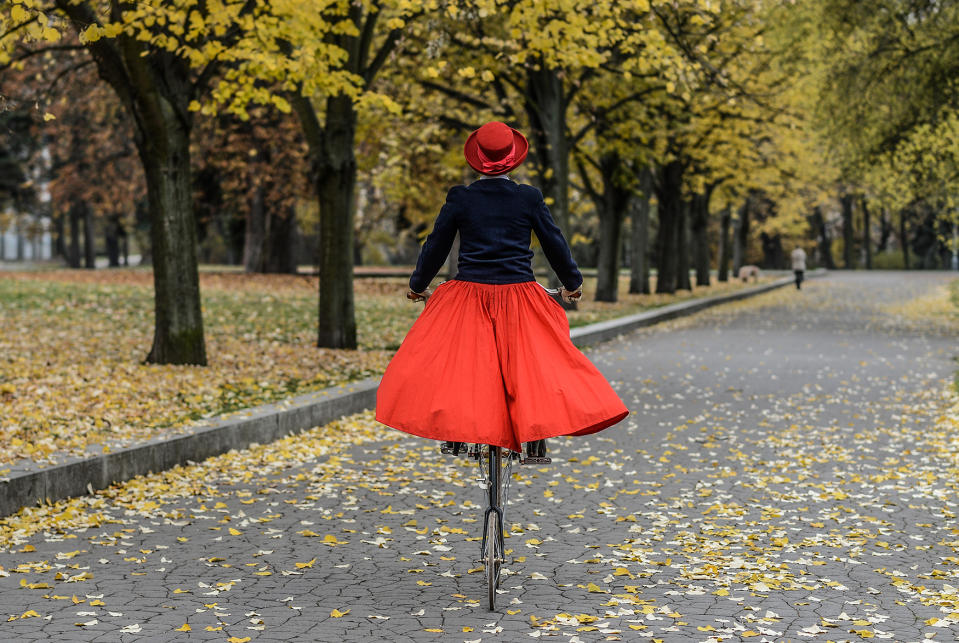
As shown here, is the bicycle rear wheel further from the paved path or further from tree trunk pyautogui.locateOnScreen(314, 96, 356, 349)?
tree trunk pyautogui.locateOnScreen(314, 96, 356, 349)

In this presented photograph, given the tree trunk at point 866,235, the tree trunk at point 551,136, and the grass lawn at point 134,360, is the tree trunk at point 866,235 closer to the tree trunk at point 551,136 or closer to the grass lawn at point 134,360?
the grass lawn at point 134,360

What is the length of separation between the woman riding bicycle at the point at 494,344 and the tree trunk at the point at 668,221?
32.9 metres

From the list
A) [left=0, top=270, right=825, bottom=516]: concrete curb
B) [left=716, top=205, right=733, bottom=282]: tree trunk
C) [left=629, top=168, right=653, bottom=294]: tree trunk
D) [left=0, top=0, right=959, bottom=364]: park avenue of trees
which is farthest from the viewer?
[left=716, top=205, right=733, bottom=282]: tree trunk

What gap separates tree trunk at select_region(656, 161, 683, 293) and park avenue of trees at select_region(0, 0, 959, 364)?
0.08 metres

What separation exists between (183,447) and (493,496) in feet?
13.3

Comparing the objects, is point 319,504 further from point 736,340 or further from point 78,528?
point 736,340

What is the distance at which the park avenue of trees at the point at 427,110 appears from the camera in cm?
1338

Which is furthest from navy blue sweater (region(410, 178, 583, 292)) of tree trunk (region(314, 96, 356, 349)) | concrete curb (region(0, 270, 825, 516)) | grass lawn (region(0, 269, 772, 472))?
tree trunk (region(314, 96, 356, 349))

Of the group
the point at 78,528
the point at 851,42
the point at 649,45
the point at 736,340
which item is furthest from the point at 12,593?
the point at 851,42

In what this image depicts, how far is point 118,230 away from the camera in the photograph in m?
54.2

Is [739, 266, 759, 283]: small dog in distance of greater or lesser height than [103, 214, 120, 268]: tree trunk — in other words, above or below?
below

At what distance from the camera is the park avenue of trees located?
13375 mm

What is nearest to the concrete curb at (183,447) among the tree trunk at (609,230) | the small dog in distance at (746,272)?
the tree trunk at (609,230)

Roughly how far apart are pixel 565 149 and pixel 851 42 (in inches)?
261
